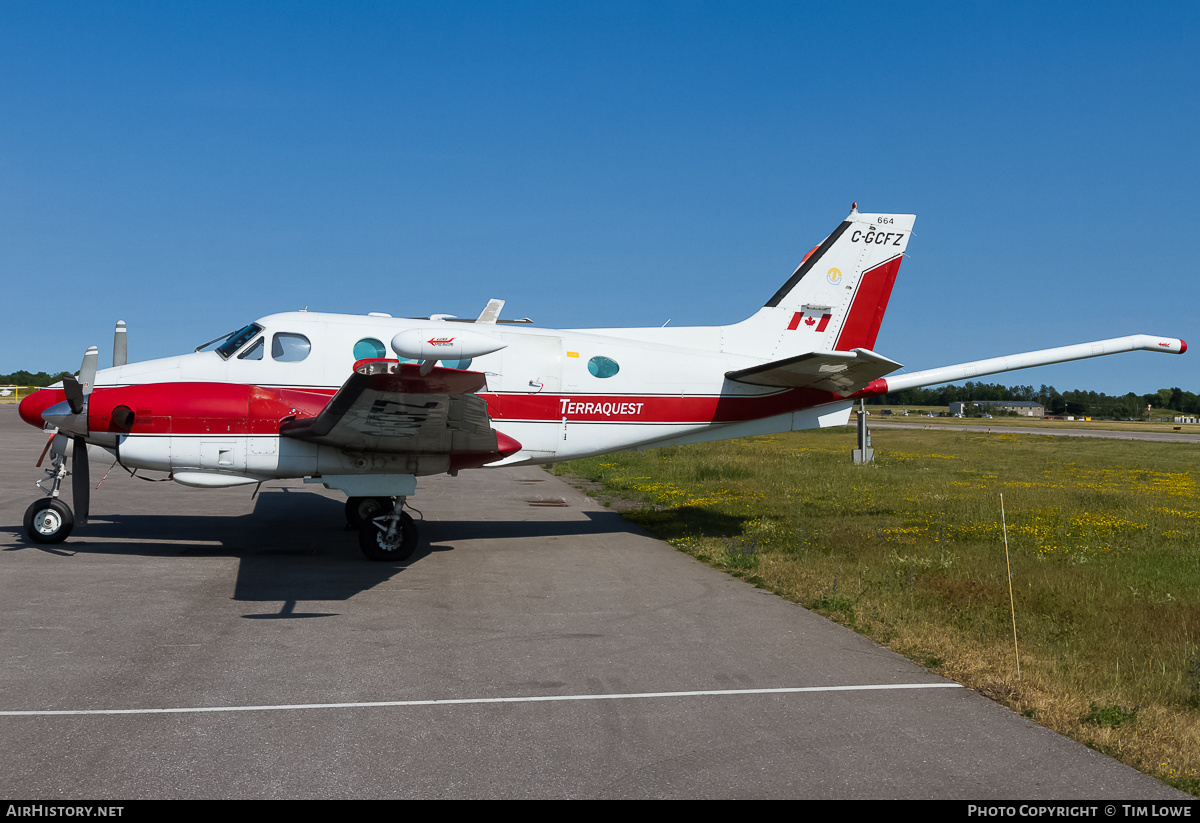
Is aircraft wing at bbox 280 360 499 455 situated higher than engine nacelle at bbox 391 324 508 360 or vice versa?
engine nacelle at bbox 391 324 508 360

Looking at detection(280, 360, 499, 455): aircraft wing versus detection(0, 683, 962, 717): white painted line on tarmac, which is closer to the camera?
detection(0, 683, 962, 717): white painted line on tarmac

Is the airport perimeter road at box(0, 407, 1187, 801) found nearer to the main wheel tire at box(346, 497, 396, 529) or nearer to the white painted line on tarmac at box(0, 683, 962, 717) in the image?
the white painted line on tarmac at box(0, 683, 962, 717)

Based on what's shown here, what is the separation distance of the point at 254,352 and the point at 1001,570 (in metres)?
11.4

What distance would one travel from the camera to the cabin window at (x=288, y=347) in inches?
475

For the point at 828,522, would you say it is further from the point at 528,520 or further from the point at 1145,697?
the point at 1145,697

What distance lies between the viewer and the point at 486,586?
1017 cm

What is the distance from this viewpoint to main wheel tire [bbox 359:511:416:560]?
38.2 feet

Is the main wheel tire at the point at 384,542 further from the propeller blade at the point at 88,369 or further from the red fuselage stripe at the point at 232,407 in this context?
the propeller blade at the point at 88,369

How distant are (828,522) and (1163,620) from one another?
24.0 ft

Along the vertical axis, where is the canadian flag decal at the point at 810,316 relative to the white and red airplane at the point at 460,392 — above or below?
above

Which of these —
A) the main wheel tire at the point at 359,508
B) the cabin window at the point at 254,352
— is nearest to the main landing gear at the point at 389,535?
the main wheel tire at the point at 359,508

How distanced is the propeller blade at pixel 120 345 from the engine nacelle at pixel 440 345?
7136 millimetres

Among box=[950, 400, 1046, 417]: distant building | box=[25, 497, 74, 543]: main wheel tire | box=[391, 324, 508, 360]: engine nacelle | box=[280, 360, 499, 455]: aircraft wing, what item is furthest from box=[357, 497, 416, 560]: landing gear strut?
box=[950, 400, 1046, 417]: distant building

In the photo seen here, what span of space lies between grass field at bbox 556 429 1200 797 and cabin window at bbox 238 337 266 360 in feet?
24.3
